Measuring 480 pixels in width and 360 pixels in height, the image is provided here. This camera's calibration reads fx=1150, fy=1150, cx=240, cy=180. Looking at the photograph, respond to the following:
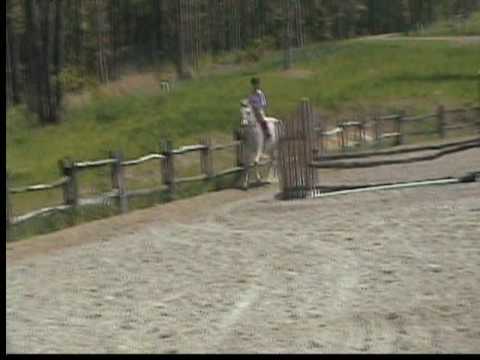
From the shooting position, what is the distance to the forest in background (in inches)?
1826

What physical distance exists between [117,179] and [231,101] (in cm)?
2107

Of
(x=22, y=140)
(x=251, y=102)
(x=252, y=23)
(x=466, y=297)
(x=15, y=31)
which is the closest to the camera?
(x=466, y=297)

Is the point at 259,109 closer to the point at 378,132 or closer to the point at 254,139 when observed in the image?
the point at 254,139

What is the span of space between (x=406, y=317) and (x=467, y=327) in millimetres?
534

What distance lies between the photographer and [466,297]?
8.50 meters

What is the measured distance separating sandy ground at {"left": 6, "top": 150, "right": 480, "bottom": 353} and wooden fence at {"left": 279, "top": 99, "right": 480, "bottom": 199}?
177 cm

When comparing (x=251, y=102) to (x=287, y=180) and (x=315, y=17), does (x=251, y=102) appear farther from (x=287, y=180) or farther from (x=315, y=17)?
(x=315, y=17)

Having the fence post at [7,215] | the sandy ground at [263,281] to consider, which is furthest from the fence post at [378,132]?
the fence post at [7,215]

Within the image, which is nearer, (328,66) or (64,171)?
(64,171)

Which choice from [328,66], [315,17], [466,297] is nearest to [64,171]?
[466,297]

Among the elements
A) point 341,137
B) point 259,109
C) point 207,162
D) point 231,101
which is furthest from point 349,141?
point 231,101

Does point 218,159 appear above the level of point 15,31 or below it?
below

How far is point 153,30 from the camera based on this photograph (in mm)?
71312

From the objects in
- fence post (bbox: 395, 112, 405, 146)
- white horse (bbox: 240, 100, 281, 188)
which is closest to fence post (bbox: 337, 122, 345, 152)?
fence post (bbox: 395, 112, 405, 146)
